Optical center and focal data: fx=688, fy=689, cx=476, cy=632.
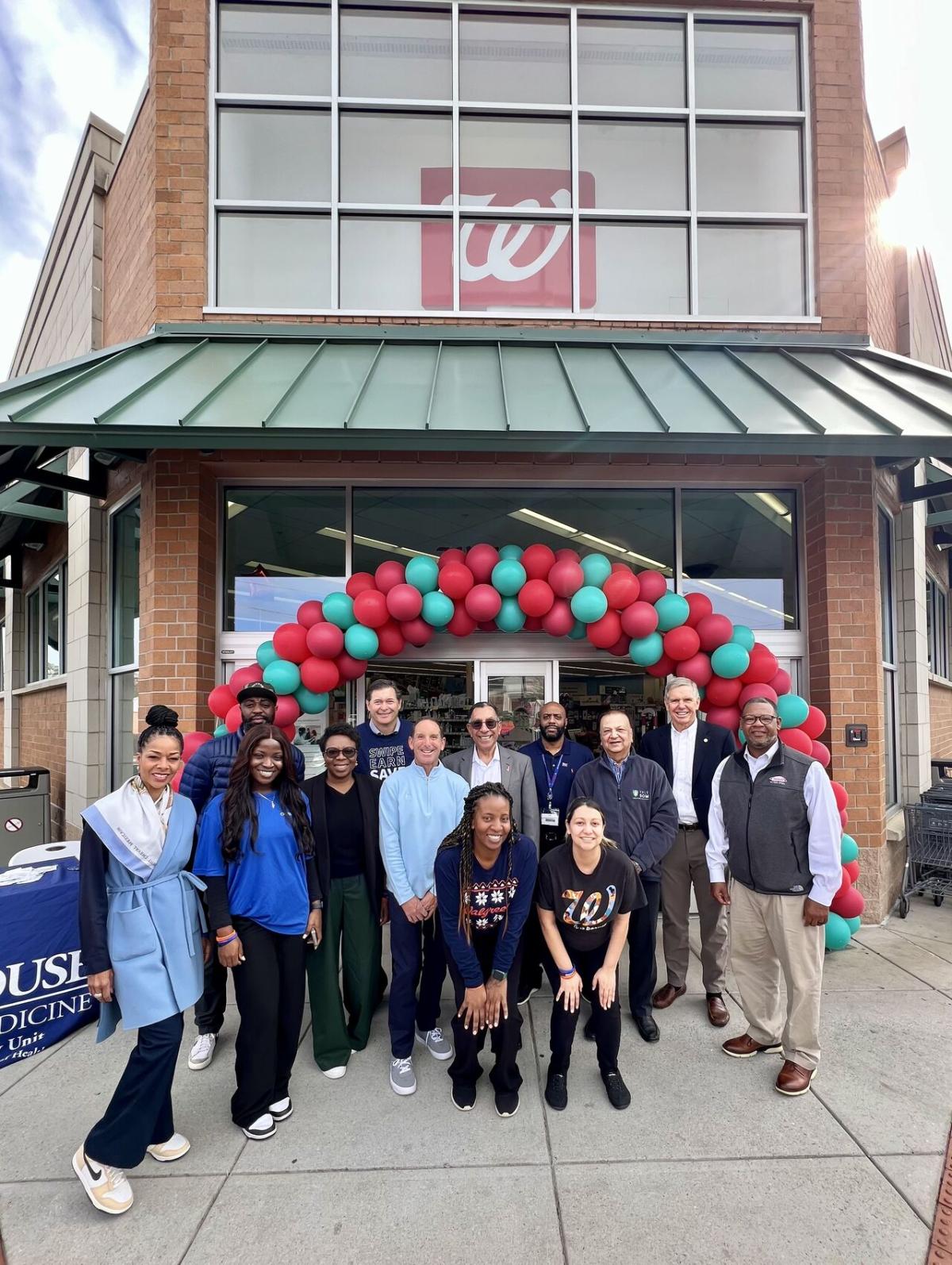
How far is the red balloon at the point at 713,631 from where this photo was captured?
5121mm

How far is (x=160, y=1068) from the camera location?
280 centimetres

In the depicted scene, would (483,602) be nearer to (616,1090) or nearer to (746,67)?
(616,1090)

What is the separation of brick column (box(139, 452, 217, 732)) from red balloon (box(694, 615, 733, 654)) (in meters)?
4.17

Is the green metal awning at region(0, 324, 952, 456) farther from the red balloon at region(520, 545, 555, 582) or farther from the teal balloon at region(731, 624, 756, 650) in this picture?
the teal balloon at region(731, 624, 756, 650)

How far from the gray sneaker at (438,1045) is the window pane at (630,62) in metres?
8.16

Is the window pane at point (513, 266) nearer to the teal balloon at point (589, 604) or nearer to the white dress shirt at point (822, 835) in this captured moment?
the teal balloon at point (589, 604)

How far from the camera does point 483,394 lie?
17.7 ft

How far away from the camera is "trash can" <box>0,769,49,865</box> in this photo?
7.16m

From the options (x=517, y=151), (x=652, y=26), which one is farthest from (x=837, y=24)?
(x=517, y=151)

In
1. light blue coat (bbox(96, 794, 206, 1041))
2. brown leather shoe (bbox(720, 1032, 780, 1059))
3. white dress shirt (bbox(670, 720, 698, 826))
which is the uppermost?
white dress shirt (bbox(670, 720, 698, 826))

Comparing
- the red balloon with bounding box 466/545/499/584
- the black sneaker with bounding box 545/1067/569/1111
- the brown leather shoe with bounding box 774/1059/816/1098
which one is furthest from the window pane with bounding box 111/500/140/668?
the brown leather shoe with bounding box 774/1059/816/1098

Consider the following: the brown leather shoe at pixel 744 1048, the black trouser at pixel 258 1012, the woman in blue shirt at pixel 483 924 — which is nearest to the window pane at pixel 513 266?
the woman in blue shirt at pixel 483 924

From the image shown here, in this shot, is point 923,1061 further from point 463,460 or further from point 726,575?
point 463,460

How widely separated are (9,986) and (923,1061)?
5.10 metres
